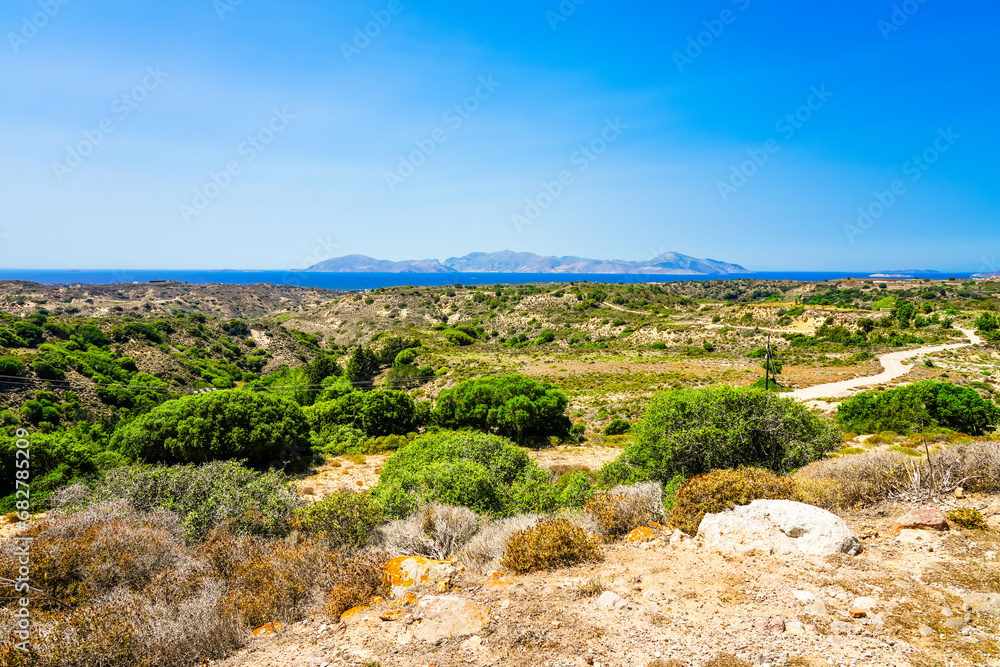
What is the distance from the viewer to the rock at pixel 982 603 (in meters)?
4.68

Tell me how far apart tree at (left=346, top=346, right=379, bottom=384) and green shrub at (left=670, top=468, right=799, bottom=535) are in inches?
1408

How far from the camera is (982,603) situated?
4.80 metres

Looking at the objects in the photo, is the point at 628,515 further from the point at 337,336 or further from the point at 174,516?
the point at 337,336

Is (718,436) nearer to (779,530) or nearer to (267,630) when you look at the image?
(779,530)

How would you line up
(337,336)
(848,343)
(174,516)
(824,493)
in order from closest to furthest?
(824,493)
(174,516)
(848,343)
(337,336)

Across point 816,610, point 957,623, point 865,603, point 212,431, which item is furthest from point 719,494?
point 212,431

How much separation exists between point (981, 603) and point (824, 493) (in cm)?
344

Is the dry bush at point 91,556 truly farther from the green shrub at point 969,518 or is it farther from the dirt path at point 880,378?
the dirt path at point 880,378

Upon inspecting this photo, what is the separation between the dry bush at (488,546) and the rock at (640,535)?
5.50 feet

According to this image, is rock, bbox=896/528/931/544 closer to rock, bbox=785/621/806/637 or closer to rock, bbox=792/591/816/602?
rock, bbox=792/591/816/602

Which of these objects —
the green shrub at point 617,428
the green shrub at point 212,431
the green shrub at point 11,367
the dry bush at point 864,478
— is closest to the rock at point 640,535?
the dry bush at point 864,478

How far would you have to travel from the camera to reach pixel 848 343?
50625mm

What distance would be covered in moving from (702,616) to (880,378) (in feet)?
118

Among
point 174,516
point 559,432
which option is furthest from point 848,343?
point 174,516
